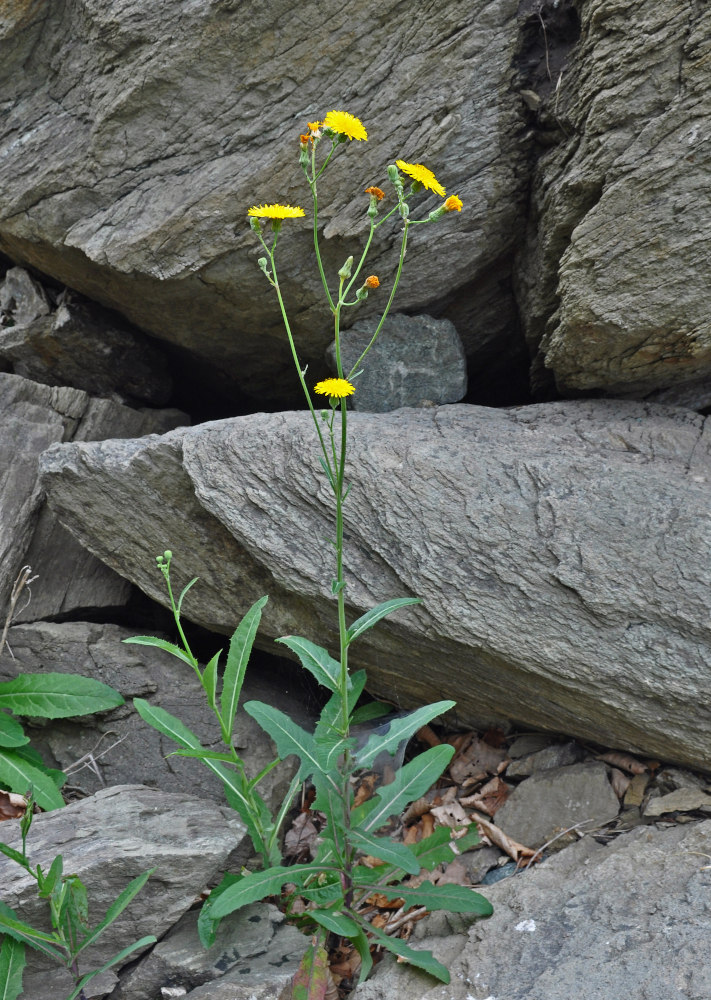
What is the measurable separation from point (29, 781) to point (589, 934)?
220cm

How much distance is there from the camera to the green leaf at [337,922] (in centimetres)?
230

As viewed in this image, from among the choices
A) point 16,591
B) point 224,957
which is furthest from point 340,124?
point 16,591

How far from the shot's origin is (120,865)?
2512 millimetres

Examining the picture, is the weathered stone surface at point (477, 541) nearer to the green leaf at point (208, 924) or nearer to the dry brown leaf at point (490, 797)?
the dry brown leaf at point (490, 797)

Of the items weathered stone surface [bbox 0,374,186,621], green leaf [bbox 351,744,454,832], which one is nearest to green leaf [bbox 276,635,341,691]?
green leaf [bbox 351,744,454,832]

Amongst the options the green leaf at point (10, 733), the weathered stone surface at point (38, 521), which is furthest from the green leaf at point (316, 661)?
the weathered stone surface at point (38, 521)

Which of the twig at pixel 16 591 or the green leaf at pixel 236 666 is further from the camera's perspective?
the twig at pixel 16 591

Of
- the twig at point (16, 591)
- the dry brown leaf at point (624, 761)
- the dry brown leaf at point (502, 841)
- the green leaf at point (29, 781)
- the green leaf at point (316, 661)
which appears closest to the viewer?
the green leaf at point (316, 661)

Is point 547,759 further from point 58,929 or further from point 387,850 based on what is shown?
point 58,929

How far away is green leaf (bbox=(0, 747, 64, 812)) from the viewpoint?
3.12m

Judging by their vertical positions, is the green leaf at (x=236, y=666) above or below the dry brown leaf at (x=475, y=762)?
above

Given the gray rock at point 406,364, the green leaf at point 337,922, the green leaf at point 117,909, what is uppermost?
the gray rock at point 406,364

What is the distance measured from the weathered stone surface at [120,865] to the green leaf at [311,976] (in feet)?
1.44

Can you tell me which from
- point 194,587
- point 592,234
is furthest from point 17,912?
point 592,234
